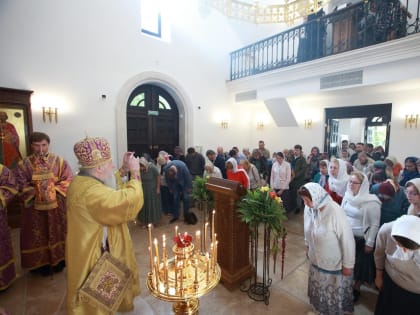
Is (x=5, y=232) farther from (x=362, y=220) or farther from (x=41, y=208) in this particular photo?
(x=362, y=220)

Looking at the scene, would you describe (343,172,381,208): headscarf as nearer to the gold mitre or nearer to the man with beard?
the gold mitre

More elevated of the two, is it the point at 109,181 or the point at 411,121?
the point at 411,121

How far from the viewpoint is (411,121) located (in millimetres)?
6363

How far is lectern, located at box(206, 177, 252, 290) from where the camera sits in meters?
2.62

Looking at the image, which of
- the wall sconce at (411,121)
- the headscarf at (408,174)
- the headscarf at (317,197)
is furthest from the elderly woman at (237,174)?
the wall sconce at (411,121)

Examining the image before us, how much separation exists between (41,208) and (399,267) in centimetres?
379

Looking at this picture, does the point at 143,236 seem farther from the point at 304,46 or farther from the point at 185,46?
the point at 304,46

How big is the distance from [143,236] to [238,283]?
223 cm

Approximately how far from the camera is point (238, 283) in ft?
9.11

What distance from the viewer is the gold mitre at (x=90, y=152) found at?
65.8 inches

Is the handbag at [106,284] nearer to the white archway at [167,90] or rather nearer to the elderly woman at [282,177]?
the elderly woman at [282,177]

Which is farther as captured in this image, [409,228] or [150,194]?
[150,194]

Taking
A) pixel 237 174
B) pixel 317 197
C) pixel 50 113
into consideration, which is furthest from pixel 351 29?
pixel 50 113

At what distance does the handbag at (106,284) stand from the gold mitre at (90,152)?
0.71m
